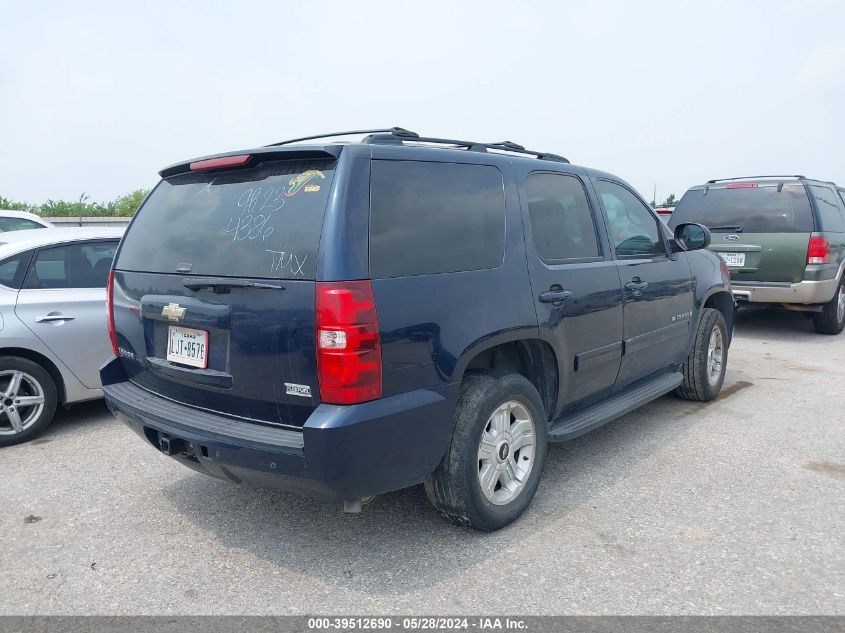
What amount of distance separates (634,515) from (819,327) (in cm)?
670

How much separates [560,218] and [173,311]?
217cm

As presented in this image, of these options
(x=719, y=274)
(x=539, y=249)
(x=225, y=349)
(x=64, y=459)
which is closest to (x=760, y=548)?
(x=539, y=249)

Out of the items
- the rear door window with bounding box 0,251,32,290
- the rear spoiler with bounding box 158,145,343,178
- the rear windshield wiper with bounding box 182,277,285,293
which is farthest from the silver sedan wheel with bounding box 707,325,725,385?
the rear door window with bounding box 0,251,32,290

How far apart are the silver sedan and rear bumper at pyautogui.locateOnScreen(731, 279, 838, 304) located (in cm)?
706

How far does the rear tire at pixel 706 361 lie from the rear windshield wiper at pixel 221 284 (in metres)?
3.84

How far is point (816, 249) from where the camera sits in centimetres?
796

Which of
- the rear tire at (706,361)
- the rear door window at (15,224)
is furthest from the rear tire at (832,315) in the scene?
the rear door window at (15,224)

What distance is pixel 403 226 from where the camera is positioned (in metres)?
2.90

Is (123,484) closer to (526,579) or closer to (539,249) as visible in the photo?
(526,579)

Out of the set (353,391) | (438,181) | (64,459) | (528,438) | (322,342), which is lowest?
(64,459)

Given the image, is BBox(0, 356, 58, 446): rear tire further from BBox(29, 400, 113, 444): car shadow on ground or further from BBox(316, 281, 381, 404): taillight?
BBox(316, 281, 381, 404): taillight

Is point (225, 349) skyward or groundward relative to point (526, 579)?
skyward

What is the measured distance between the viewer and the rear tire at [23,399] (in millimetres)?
4648

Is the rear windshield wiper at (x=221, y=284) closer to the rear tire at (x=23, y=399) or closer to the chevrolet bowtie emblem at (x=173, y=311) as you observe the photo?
the chevrolet bowtie emblem at (x=173, y=311)
